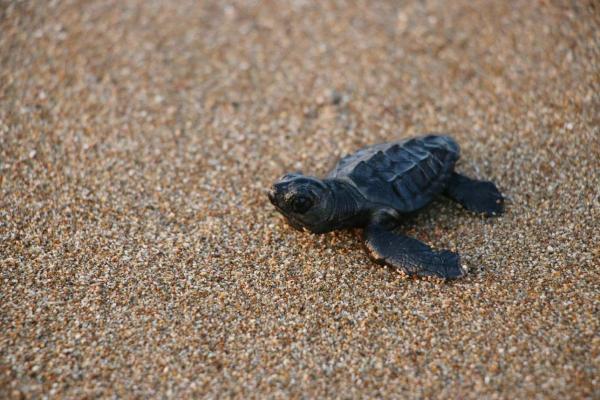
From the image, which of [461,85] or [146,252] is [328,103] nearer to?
[461,85]

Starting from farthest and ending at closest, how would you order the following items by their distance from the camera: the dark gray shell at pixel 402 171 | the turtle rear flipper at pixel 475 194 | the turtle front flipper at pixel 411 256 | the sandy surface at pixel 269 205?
1. the turtle rear flipper at pixel 475 194
2. the dark gray shell at pixel 402 171
3. the turtle front flipper at pixel 411 256
4. the sandy surface at pixel 269 205

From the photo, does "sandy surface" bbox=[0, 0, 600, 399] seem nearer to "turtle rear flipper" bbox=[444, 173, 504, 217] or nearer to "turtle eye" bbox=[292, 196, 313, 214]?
"turtle rear flipper" bbox=[444, 173, 504, 217]

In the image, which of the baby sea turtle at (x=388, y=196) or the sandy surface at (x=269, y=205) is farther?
the baby sea turtle at (x=388, y=196)

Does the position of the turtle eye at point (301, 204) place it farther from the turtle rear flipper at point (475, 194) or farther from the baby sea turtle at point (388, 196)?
the turtle rear flipper at point (475, 194)

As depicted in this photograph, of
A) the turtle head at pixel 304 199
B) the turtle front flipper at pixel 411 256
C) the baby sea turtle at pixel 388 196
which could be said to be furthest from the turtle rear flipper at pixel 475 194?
the turtle head at pixel 304 199

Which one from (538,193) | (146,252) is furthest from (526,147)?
(146,252)

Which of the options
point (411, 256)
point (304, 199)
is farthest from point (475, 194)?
point (304, 199)

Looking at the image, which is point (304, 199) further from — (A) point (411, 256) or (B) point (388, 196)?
(A) point (411, 256)
